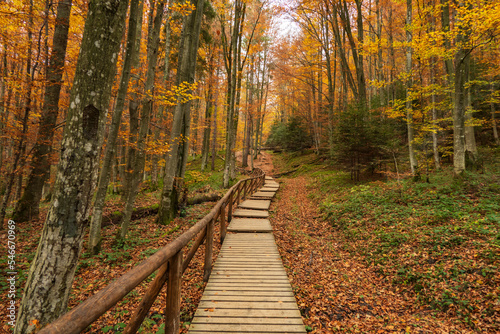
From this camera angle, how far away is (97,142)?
2484 mm

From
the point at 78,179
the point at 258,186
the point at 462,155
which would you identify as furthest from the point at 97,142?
the point at 258,186

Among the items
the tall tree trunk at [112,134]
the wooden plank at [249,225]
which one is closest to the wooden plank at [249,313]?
the wooden plank at [249,225]

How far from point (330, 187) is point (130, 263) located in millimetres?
10237

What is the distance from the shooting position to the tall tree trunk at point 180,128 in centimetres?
752

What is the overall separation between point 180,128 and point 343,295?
6.87m

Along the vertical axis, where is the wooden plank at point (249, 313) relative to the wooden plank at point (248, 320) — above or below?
above

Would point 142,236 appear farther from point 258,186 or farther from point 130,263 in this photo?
point 258,186

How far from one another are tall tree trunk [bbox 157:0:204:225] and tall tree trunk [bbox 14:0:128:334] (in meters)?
4.94

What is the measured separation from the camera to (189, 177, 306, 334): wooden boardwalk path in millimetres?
2900

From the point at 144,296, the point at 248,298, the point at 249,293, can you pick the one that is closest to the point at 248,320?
the point at 248,298

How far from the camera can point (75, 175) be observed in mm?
Result: 2326

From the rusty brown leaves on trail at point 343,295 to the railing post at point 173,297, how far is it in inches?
79.9

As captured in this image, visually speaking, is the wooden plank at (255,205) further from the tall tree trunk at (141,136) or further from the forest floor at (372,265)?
the tall tree trunk at (141,136)

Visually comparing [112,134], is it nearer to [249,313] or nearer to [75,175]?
[75,175]
